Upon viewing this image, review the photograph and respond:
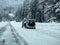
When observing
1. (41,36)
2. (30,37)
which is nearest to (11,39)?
(30,37)

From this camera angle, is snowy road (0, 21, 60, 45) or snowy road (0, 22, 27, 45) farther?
snowy road (0, 21, 60, 45)

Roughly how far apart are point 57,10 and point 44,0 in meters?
23.2

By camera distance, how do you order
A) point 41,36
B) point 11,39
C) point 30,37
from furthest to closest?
1. point 41,36
2. point 30,37
3. point 11,39

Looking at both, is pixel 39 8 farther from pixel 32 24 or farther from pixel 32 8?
pixel 32 24

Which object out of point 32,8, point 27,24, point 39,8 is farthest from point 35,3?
point 27,24

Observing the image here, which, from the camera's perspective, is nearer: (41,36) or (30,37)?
(30,37)

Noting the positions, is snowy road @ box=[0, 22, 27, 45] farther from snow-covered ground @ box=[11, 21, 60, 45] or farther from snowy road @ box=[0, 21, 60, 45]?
snow-covered ground @ box=[11, 21, 60, 45]

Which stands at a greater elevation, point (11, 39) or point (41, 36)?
point (11, 39)

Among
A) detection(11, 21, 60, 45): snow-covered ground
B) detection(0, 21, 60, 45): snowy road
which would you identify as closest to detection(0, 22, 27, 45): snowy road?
detection(0, 21, 60, 45): snowy road

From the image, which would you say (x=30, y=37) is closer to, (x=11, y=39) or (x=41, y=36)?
(x=41, y=36)

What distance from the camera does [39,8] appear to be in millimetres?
71250

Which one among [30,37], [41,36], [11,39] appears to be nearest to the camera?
[11,39]

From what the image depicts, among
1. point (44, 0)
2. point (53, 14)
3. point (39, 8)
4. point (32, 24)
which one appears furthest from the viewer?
point (39, 8)

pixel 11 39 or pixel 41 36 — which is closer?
pixel 11 39
